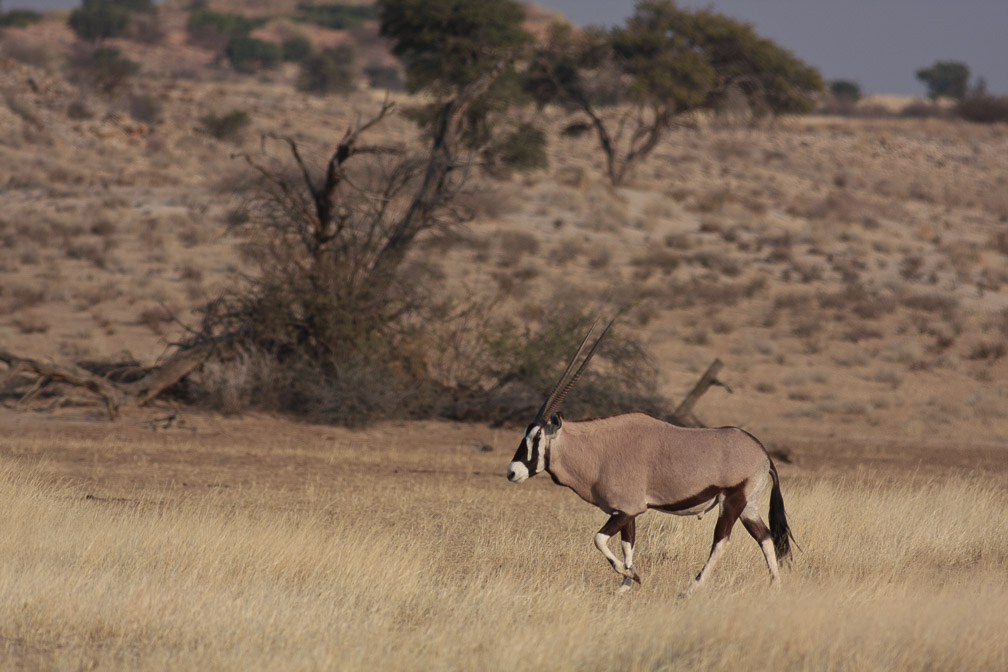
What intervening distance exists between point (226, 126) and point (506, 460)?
31.6 meters

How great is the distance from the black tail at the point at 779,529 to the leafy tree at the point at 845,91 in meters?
90.7

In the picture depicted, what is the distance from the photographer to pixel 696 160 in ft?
169

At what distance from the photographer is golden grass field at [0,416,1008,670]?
5.21 metres

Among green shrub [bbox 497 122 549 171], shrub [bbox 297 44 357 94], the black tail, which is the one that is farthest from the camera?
shrub [bbox 297 44 357 94]

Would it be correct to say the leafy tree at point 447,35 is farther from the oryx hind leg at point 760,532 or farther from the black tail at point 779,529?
the oryx hind leg at point 760,532

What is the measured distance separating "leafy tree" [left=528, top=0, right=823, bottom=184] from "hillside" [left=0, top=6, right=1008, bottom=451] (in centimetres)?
162

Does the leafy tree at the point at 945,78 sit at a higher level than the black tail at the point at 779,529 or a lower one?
higher

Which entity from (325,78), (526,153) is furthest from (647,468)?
(325,78)

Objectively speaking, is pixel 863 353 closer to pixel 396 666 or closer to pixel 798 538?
pixel 798 538

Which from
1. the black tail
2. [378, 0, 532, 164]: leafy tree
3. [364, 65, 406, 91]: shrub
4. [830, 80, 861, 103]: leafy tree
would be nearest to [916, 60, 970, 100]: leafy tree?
[830, 80, 861, 103]: leafy tree

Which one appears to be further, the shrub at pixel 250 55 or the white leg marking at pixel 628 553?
the shrub at pixel 250 55

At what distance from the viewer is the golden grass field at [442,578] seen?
521 centimetres

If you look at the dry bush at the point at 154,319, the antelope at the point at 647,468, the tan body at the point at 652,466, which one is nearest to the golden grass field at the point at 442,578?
the antelope at the point at 647,468

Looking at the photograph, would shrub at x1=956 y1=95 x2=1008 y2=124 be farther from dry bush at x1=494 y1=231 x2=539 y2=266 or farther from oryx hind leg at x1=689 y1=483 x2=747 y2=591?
oryx hind leg at x1=689 y1=483 x2=747 y2=591
